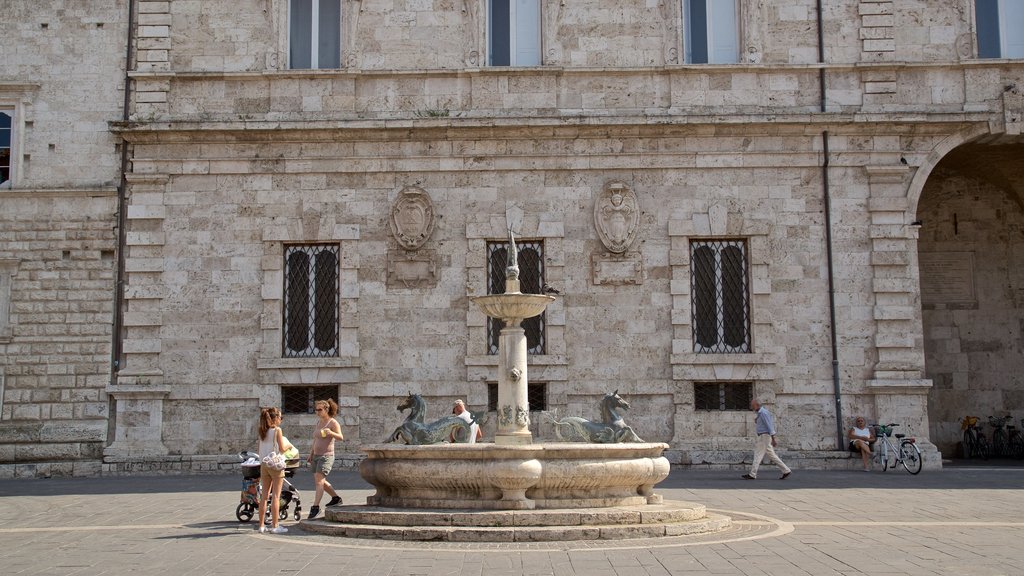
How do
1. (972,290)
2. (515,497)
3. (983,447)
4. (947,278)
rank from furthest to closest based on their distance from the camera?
1. (947,278)
2. (972,290)
3. (983,447)
4. (515,497)

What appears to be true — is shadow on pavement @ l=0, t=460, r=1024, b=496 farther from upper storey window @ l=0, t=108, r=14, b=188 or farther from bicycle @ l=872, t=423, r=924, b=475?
upper storey window @ l=0, t=108, r=14, b=188

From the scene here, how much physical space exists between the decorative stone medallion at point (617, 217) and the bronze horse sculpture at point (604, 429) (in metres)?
7.34

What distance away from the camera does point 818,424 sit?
19.2 meters

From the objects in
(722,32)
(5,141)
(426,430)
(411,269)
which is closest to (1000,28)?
(722,32)

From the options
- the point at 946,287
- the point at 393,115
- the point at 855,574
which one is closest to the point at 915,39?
the point at 946,287

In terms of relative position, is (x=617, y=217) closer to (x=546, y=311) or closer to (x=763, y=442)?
(x=546, y=311)

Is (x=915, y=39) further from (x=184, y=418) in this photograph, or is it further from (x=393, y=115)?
(x=184, y=418)

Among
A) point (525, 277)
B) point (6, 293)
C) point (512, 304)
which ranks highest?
point (525, 277)

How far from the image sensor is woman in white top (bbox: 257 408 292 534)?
11070mm

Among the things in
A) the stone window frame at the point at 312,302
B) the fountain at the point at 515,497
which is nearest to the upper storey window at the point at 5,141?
the stone window frame at the point at 312,302

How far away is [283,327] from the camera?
64.1 ft

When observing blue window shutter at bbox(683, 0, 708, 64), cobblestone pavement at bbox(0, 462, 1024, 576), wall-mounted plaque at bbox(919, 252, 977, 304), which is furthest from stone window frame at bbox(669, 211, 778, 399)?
wall-mounted plaque at bbox(919, 252, 977, 304)

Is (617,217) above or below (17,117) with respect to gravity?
below

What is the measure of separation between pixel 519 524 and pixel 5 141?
15.0m
